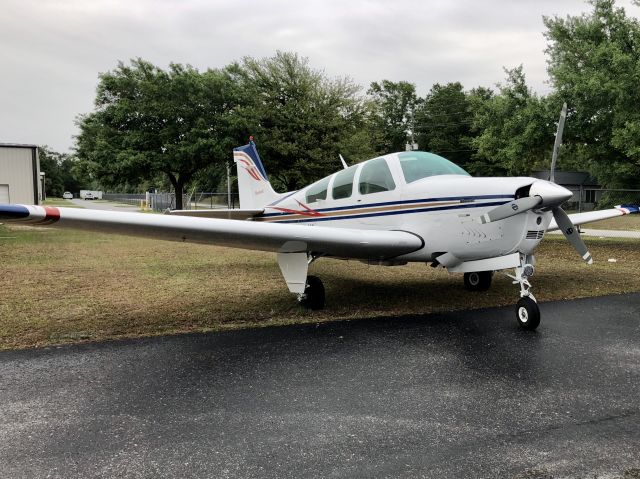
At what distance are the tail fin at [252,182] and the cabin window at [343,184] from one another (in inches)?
123

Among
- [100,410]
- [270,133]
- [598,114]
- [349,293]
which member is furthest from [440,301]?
[270,133]

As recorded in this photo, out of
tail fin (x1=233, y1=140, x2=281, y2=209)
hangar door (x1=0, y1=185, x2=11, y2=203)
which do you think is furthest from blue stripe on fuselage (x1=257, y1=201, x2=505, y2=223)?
hangar door (x1=0, y1=185, x2=11, y2=203)

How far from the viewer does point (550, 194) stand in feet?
16.9

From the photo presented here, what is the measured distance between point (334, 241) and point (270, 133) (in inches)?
939

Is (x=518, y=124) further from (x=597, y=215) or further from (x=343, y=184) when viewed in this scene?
(x=343, y=184)

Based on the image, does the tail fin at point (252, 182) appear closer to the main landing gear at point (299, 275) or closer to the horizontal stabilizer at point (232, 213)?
the horizontal stabilizer at point (232, 213)

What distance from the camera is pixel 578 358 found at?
4598 millimetres

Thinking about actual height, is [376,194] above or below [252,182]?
below

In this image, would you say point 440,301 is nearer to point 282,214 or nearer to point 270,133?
point 282,214

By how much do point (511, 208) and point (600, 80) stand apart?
1025 centimetres

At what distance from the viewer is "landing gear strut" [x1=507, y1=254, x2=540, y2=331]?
5.44 metres

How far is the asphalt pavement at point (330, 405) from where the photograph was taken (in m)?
2.74

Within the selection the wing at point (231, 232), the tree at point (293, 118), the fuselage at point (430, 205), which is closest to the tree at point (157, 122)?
the tree at point (293, 118)

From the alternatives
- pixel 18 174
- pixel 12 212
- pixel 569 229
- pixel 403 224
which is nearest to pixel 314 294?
pixel 403 224
